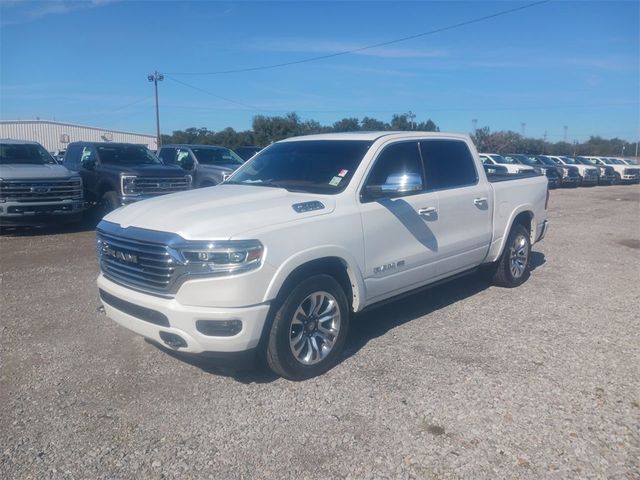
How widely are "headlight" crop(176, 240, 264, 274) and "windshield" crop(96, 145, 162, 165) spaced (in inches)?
366

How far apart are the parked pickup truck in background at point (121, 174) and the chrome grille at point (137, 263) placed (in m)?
6.80

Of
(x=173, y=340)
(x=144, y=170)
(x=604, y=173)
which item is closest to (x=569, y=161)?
(x=604, y=173)

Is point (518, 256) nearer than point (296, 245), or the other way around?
point (296, 245)

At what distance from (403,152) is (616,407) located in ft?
9.17

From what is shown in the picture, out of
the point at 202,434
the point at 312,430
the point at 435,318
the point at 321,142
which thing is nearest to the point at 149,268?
the point at 202,434

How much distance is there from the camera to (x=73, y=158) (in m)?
13.3

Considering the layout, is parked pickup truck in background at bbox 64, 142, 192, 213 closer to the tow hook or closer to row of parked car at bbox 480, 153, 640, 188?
the tow hook

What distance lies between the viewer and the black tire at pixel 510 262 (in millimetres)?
6711

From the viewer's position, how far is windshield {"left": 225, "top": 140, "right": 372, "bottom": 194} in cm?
484

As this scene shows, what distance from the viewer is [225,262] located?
3.72 m

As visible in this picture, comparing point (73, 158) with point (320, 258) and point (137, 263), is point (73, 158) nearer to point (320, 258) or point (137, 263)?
point (137, 263)

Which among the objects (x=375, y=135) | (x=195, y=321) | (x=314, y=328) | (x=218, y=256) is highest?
(x=375, y=135)

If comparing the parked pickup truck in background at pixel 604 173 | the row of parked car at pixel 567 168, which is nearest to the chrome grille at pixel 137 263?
the row of parked car at pixel 567 168

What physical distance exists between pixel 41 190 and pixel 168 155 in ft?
16.8
